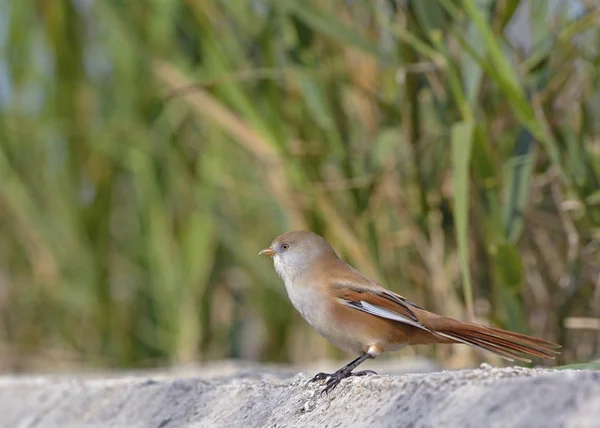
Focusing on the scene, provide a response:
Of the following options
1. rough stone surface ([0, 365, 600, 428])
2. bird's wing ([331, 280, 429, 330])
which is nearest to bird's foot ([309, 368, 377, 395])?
rough stone surface ([0, 365, 600, 428])

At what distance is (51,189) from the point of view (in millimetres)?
3902

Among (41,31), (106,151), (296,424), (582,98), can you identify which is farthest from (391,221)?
(41,31)

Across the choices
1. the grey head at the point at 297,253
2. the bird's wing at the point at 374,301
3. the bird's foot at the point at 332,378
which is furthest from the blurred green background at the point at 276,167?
the bird's foot at the point at 332,378

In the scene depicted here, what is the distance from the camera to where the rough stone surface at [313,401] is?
3.88 feet

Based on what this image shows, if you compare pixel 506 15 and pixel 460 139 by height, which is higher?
pixel 506 15

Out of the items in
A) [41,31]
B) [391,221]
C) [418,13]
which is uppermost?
[41,31]

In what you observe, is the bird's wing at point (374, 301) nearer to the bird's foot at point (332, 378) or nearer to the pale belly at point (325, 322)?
the pale belly at point (325, 322)

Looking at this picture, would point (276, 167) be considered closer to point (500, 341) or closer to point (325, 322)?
point (325, 322)

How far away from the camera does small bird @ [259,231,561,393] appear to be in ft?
6.06

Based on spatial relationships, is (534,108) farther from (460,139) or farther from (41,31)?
(41,31)

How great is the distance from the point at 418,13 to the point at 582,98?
51cm

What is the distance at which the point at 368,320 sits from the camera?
Result: 1987 millimetres

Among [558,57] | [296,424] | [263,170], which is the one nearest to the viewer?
[296,424]

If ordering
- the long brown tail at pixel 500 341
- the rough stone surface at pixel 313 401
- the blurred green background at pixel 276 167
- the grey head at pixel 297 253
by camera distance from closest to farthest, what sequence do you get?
1. the rough stone surface at pixel 313 401
2. the long brown tail at pixel 500 341
3. the grey head at pixel 297 253
4. the blurred green background at pixel 276 167
